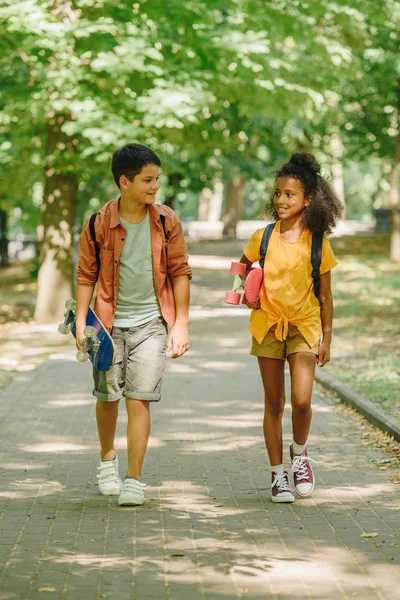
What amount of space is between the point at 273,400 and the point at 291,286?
2.19ft

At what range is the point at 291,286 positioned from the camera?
608 centimetres

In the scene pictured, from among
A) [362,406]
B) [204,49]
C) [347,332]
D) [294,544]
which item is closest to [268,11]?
[204,49]

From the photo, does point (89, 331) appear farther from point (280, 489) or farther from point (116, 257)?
point (280, 489)

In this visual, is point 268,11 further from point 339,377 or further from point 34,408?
point 34,408

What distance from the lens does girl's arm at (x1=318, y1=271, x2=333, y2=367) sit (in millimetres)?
6102

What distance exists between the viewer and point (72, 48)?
15.0 meters

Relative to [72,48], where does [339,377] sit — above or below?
below

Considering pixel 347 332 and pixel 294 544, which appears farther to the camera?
pixel 347 332

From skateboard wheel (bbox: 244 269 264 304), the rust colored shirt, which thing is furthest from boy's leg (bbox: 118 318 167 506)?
skateboard wheel (bbox: 244 269 264 304)

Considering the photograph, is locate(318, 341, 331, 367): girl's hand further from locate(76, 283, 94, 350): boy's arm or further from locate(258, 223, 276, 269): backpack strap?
locate(76, 283, 94, 350): boy's arm

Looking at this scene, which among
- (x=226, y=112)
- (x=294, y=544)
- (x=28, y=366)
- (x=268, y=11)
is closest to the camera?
(x=294, y=544)

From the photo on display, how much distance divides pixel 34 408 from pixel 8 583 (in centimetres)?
519

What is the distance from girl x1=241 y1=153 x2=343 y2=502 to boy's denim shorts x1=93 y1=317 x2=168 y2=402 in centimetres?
56

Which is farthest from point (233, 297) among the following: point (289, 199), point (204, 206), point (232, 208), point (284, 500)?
point (204, 206)
